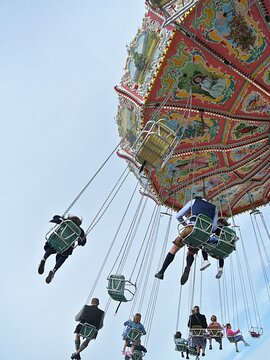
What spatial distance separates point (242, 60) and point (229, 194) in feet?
17.3

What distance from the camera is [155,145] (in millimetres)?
7445

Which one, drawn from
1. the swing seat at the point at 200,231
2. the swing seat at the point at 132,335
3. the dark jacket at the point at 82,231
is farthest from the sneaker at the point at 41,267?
the swing seat at the point at 132,335

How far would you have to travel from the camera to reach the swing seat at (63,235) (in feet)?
23.4

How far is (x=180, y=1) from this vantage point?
7.68 m

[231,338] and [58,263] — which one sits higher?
[231,338]

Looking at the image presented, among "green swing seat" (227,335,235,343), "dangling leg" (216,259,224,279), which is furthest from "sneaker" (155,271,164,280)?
"green swing seat" (227,335,235,343)

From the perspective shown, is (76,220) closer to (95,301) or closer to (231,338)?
(95,301)

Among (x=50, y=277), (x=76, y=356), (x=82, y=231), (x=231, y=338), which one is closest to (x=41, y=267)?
(x=50, y=277)

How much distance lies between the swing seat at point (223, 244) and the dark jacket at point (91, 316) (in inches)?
98.8

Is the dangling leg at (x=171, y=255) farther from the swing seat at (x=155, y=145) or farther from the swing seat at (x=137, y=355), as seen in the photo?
the swing seat at (x=137, y=355)

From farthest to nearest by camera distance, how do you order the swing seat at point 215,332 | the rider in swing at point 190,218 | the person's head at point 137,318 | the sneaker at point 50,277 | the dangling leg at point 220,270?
the swing seat at point 215,332 → the person's head at point 137,318 → the dangling leg at point 220,270 → the sneaker at point 50,277 → the rider in swing at point 190,218

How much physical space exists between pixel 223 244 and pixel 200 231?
56 cm

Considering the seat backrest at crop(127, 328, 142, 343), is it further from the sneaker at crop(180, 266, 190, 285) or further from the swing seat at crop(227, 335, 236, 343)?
the swing seat at crop(227, 335, 236, 343)

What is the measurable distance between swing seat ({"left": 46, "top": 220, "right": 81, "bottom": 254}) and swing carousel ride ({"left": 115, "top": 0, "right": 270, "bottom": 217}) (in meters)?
1.65
